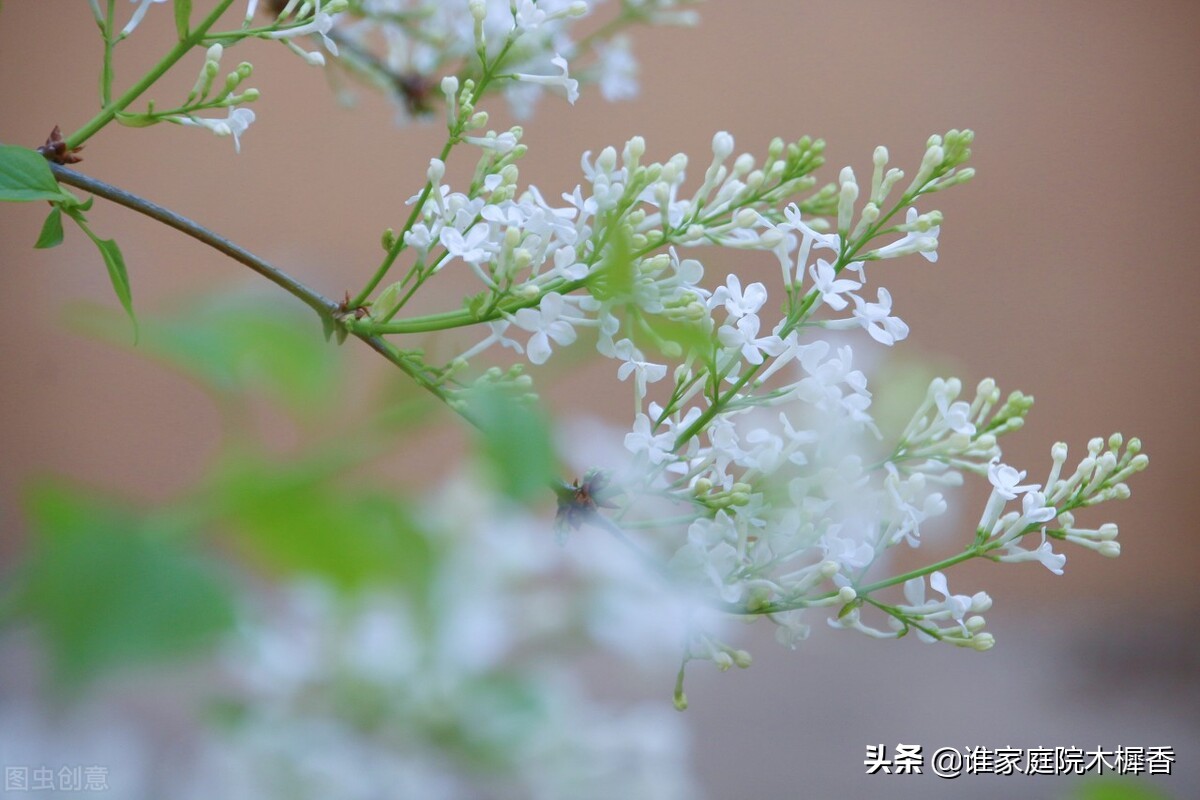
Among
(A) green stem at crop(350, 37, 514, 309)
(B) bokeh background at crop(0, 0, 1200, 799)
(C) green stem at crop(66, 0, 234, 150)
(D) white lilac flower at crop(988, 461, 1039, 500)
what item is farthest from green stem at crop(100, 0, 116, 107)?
(B) bokeh background at crop(0, 0, 1200, 799)

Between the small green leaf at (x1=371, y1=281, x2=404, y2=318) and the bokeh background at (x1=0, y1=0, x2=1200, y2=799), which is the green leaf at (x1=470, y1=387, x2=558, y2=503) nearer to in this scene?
the small green leaf at (x1=371, y1=281, x2=404, y2=318)

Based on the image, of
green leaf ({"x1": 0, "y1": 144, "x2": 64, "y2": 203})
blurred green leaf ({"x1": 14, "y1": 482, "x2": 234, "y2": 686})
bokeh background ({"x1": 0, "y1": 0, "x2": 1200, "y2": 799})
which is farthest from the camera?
bokeh background ({"x1": 0, "y1": 0, "x2": 1200, "y2": 799})

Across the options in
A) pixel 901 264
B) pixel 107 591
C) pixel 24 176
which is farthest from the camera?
pixel 901 264

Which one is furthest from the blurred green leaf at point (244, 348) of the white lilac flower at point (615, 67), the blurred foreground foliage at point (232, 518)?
the white lilac flower at point (615, 67)

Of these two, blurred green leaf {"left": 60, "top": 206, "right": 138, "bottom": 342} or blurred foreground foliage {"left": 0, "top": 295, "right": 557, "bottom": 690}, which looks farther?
blurred green leaf {"left": 60, "top": 206, "right": 138, "bottom": 342}

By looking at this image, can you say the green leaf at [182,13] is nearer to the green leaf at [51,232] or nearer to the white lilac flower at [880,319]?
the green leaf at [51,232]

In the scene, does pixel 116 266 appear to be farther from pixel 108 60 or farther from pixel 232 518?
pixel 232 518

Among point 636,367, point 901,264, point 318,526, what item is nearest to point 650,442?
point 636,367
